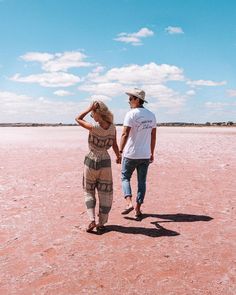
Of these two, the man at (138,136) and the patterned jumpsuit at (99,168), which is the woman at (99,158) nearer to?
the patterned jumpsuit at (99,168)

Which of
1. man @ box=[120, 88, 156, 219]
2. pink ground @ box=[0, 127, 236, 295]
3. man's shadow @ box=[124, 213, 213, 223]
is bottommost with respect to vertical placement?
pink ground @ box=[0, 127, 236, 295]

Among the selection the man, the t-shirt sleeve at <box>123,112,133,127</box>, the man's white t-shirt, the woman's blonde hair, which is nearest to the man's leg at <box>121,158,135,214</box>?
the man

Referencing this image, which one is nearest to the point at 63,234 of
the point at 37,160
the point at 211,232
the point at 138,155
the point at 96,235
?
the point at 96,235

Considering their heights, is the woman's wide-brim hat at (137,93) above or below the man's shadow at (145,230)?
above

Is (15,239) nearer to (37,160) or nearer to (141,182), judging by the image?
(141,182)

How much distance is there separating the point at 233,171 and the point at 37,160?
7.71 metres

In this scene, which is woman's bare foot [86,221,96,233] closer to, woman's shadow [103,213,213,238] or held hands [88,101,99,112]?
woman's shadow [103,213,213,238]

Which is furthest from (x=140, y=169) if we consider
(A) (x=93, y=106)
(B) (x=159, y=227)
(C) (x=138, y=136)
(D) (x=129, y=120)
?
(A) (x=93, y=106)

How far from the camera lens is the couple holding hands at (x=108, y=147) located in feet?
21.9

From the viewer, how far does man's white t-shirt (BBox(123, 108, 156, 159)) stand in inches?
300

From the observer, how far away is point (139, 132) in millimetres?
7715

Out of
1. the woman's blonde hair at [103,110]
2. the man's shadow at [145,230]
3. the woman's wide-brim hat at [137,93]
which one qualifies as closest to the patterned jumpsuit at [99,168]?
the woman's blonde hair at [103,110]

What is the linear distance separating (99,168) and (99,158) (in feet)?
0.50

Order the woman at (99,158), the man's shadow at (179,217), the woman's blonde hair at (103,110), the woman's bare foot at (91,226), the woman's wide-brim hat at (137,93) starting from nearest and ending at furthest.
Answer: the woman's blonde hair at (103,110) < the woman at (99,158) < the woman's bare foot at (91,226) < the woman's wide-brim hat at (137,93) < the man's shadow at (179,217)
